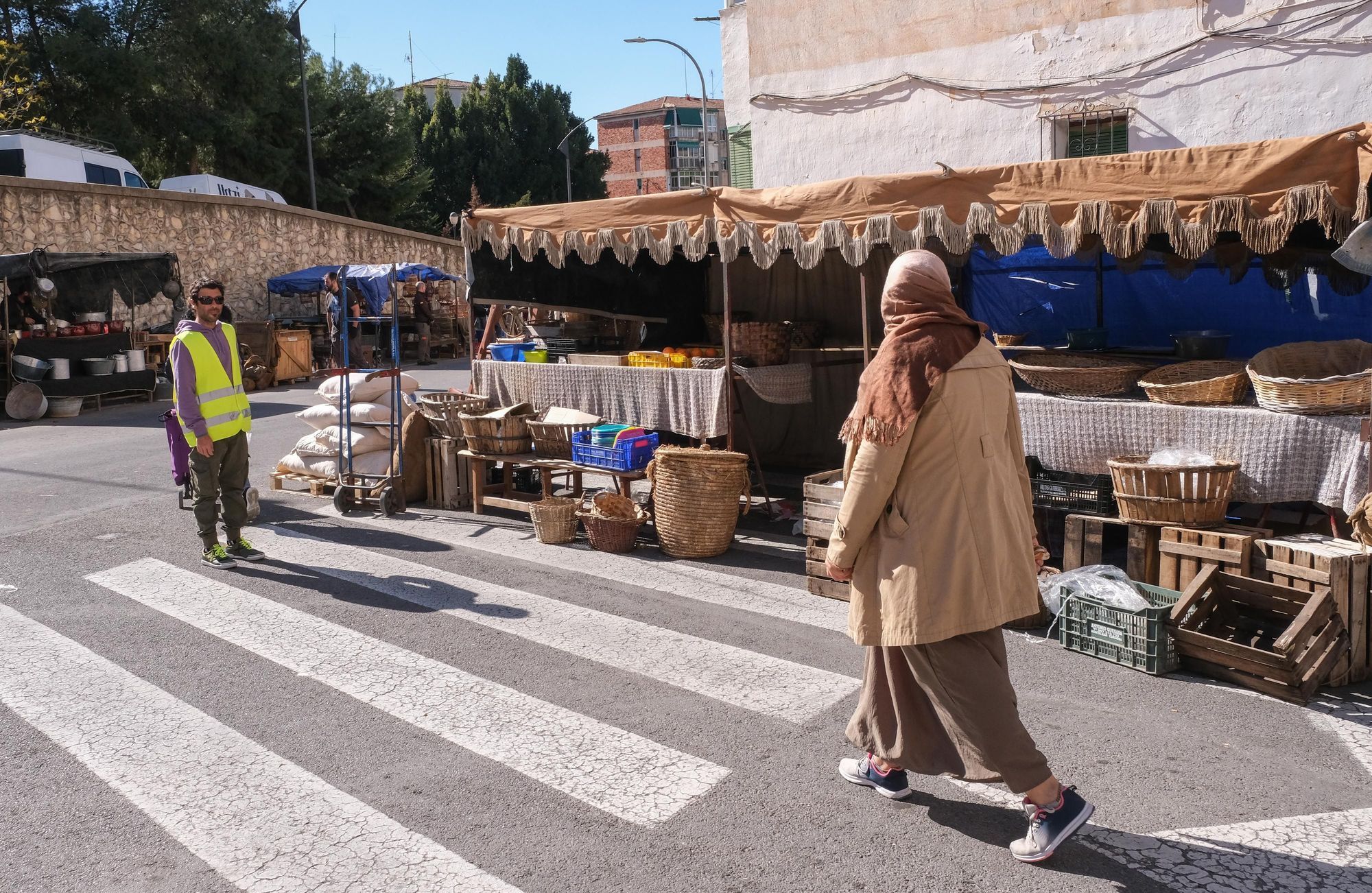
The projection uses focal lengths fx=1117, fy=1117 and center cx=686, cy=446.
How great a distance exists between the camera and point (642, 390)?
369 inches

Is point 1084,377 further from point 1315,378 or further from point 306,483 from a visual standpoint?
point 306,483

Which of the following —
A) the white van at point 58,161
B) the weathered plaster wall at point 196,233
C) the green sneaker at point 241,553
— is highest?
the white van at point 58,161

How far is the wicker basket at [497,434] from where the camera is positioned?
9414 mm

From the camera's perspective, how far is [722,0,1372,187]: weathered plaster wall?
40.8 ft

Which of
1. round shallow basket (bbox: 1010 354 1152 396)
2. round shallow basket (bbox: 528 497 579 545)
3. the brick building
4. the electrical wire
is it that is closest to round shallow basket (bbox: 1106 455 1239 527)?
round shallow basket (bbox: 1010 354 1152 396)

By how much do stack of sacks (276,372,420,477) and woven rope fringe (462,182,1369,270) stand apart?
2.15 m

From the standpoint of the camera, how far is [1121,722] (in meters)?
4.86

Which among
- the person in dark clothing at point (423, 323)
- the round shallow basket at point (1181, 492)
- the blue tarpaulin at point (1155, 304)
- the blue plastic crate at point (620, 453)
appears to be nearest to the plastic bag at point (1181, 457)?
the round shallow basket at point (1181, 492)

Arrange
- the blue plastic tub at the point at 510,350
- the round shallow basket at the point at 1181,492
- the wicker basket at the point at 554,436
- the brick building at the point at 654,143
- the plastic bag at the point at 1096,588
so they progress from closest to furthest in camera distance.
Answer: the plastic bag at the point at 1096,588, the round shallow basket at the point at 1181,492, the wicker basket at the point at 554,436, the blue plastic tub at the point at 510,350, the brick building at the point at 654,143

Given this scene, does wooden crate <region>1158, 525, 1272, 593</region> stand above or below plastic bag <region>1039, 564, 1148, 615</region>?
above

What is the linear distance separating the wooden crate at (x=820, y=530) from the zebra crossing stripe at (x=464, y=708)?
94.9 inches

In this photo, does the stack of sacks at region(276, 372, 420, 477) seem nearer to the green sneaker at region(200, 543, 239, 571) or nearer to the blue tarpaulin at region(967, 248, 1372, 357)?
the green sneaker at region(200, 543, 239, 571)

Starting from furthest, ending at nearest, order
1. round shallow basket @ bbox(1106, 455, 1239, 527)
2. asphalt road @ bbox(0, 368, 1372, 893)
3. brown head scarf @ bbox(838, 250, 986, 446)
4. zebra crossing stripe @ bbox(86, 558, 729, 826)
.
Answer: round shallow basket @ bbox(1106, 455, 1239, 527)
zebra crossing stripe @ bbox(86, 558, 729, 826)
asphalt road @ bbox(0, 368, 1372, 893)
brown head scarf @ bbox(838, 250, 986, 446)

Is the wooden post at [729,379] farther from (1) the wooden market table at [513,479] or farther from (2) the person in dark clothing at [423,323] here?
(2) the person in dark clothing at [423,323]
